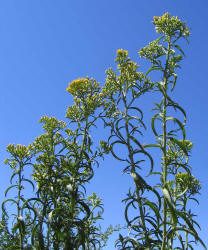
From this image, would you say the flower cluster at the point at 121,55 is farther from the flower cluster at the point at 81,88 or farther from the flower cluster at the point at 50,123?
the flower cluster at the point at 50,123

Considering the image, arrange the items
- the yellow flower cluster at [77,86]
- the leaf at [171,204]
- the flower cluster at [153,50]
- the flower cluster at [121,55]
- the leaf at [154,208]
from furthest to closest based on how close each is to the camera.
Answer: the yellow flower cluster at [77,86] → the flower cluster at [121,55] → the flower cluster at [153,50] → the leaf at [154,208] → the leaf at [171,204]

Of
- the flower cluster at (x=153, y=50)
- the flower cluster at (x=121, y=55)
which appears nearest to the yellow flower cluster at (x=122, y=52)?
the flower cluster at (x=121, y=55)

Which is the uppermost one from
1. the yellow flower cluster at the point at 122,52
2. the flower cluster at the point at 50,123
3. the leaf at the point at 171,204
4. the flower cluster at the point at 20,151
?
the yellow flower cluster at the point at 122,52

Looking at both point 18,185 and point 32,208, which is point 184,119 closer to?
point 32,208

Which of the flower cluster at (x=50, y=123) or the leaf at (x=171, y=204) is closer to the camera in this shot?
the leaf at (x=171, y=204)

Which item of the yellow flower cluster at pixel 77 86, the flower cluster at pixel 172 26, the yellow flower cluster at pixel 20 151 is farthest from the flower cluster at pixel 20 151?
the flower cluster at pixel 172 26

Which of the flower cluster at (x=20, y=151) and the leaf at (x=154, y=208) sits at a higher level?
the flower cluster at (x=20, y=151)

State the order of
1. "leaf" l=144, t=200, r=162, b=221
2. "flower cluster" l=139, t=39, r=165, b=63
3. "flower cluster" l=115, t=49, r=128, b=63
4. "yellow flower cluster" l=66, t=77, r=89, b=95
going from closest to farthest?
"leaf" l=144, t=200, r=162, b=221, "flower cluster" l=139, t=39, r=165, b=63, "flower cluster" l=115, t=49, r=128, b=63, "yellow flower cluster" l=66, t=77, r=89, b=95

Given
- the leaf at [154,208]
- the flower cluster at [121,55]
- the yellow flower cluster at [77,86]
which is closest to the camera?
the leaf at [154,208]

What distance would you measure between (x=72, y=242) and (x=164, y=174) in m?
1.32

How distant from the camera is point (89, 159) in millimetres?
3479

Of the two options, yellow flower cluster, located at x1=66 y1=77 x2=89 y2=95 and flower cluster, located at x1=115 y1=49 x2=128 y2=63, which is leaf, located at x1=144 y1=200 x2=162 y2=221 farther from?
yellow flower cluster, located at x1=66 y1=77 x2=89 y2=95

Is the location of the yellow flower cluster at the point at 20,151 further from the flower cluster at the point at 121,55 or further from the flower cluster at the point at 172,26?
the flower cluster at the point at 172,26

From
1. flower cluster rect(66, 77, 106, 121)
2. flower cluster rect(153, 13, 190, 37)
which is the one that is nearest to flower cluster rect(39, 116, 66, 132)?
flower cluster rect(66, 77, 106, 121)
